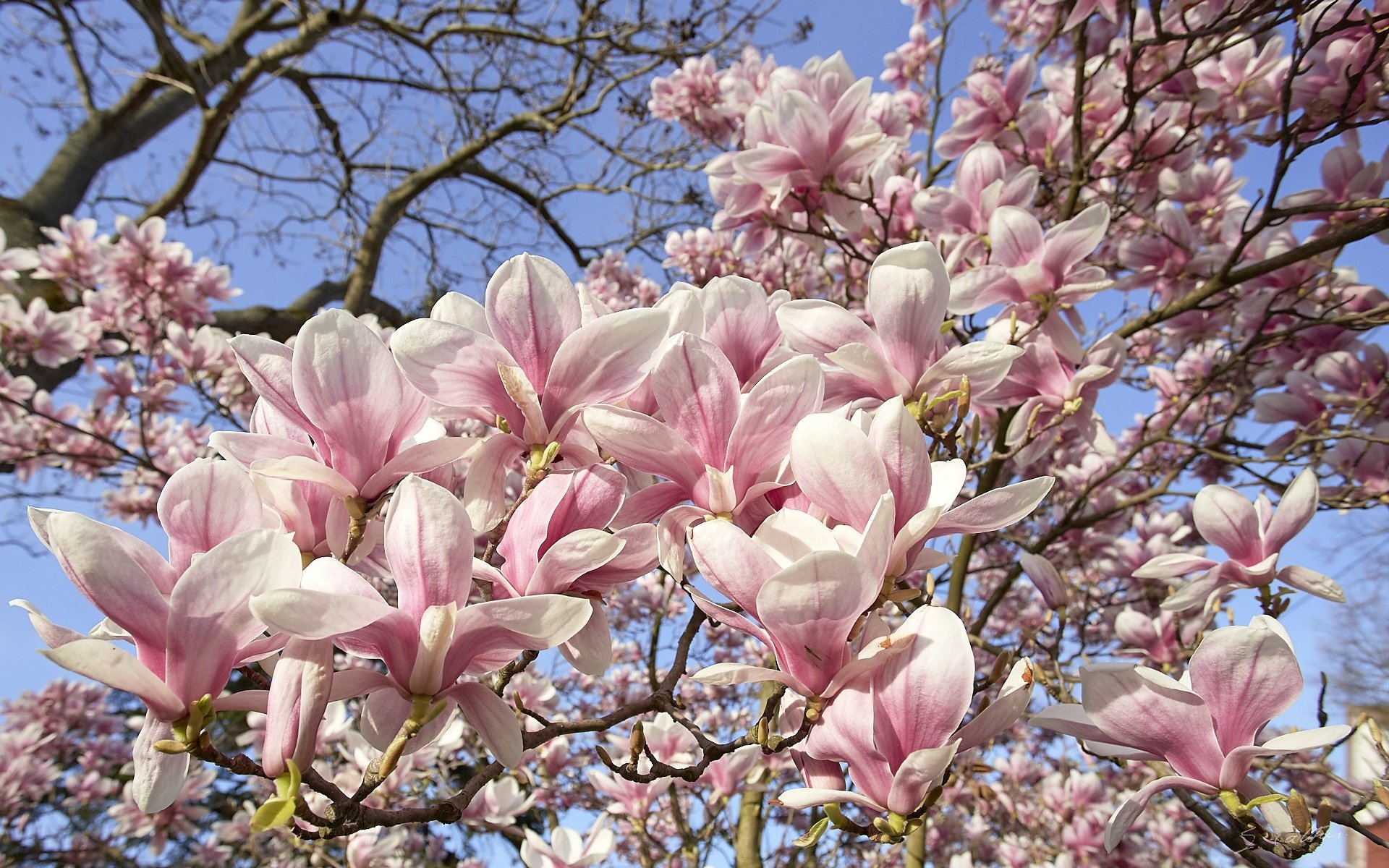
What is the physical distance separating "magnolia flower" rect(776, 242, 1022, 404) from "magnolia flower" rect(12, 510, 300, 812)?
18.0 inches

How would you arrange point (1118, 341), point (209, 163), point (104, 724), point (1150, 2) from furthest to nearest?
point (209, 163) → point (104, 724) → point (1150, 2) → point (1118, 341)

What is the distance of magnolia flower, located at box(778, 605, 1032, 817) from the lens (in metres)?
0.48

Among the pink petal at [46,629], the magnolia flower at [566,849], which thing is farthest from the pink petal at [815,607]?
the magnolia flower at [566,849]

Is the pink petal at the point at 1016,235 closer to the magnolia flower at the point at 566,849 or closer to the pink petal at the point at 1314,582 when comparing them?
the pink petal at the point at 1314,582

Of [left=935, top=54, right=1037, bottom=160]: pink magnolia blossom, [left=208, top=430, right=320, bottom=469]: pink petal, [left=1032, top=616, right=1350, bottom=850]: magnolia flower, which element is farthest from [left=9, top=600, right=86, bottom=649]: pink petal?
[left=935, top=54, right=1037, bottom=160]: pink magnolia blossom

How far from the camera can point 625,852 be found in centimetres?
399

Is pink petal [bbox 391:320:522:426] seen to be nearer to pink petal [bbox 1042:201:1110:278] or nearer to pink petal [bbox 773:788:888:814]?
pink petal [bbox 773:788:888:814]

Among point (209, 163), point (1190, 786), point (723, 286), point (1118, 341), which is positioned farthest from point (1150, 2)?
point (209, 163)

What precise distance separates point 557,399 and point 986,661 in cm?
265

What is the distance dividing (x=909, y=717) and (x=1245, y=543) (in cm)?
92

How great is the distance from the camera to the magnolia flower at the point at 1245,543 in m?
1.09

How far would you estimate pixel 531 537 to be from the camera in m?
Answer: 0.56

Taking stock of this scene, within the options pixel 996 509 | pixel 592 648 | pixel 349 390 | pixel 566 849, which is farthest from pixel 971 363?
pixel 566 849

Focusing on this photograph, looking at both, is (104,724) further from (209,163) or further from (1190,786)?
(1190,786)
